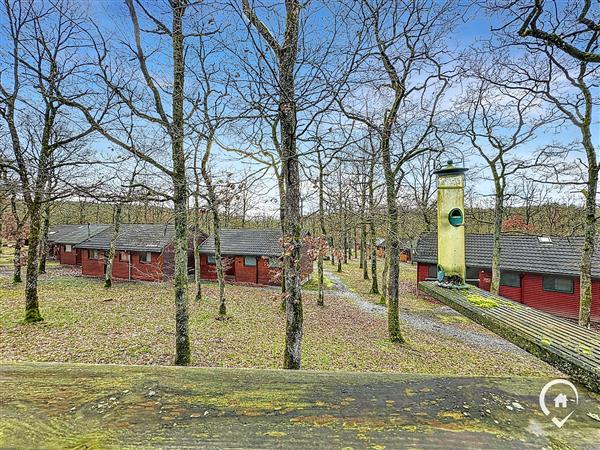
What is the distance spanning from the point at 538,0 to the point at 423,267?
62.7 ft

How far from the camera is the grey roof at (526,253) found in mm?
16172

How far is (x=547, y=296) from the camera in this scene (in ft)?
54.2

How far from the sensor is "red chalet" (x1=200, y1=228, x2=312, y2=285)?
73.2 ft

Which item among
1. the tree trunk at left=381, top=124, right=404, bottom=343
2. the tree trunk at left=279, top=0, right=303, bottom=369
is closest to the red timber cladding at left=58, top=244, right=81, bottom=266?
the tree trunk at left=381, top=124, right=404, bottom=343

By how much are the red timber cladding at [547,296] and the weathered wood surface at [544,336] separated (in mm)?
16890

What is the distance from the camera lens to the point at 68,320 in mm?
11617

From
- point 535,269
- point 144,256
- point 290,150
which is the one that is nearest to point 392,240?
point 290,150

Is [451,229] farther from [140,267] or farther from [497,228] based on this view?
[140,267]

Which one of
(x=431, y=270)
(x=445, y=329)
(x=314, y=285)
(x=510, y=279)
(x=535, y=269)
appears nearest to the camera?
(x=445, y=329)

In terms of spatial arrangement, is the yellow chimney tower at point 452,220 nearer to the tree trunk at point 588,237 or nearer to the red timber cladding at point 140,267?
the tree trunk at point 588,237

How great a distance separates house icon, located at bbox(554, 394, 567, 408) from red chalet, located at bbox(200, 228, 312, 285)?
2034 cm

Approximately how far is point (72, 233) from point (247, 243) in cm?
2127

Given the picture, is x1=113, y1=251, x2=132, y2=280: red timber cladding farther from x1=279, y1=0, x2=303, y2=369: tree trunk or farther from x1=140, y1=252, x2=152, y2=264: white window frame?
x1=279, y1=0, x2=303, y2=369: tree trunk

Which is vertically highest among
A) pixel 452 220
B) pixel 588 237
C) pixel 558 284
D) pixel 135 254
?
pixel 452 220
